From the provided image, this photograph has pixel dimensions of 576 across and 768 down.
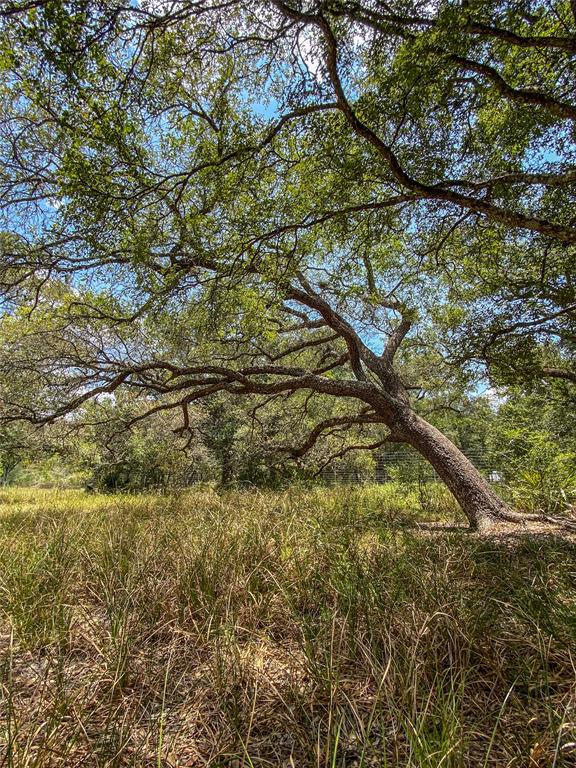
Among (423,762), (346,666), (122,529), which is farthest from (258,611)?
(122,529)

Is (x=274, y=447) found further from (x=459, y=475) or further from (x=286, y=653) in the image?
(x=286, y=653)

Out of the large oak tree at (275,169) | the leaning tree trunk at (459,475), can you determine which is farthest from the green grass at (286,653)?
the large oak tree at (275,169)

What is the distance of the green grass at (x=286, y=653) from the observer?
1.33 metres

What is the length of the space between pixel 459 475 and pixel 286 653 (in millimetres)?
4057

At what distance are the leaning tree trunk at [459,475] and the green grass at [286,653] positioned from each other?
147 centimetres

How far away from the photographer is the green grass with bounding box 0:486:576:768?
1329mm

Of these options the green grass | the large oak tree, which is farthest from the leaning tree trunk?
the green grass

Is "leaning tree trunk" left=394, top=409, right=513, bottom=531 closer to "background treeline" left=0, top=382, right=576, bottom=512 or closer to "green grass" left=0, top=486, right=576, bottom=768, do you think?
"background treeline" left=0, top=382, right=576, bottom=512

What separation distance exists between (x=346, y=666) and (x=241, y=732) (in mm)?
591

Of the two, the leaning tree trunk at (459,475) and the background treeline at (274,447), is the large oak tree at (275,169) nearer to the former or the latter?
the leaning tree trunk at (459,475)

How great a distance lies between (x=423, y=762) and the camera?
115 cm

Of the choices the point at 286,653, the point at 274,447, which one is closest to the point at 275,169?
the point at 286,653

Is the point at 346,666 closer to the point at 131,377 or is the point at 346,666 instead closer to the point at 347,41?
the point at 347,41

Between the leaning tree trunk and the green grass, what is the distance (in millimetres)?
1467
